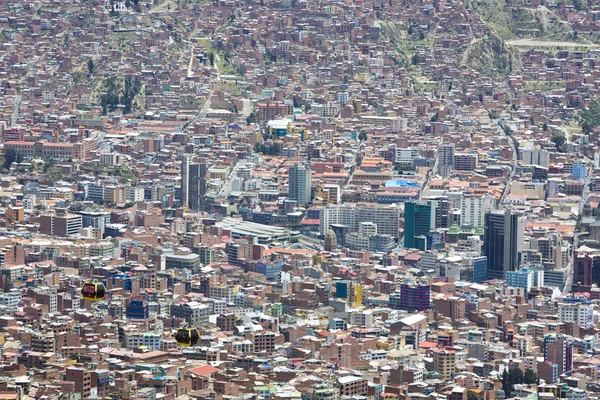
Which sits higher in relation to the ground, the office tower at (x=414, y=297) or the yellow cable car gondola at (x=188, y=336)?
the yellow cable car gondola at (x=188, y=336)

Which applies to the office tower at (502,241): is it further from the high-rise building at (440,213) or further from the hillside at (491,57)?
the hillside at (491,57)

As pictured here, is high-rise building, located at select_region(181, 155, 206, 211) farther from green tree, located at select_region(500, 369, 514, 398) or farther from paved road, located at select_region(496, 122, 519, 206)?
green tree, located at select_region(500, 369, 514, 398)

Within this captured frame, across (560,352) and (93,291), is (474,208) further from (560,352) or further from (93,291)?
(93,291)

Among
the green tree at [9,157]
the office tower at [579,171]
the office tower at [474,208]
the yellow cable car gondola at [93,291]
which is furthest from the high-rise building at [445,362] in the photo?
the green tree at [9,157]

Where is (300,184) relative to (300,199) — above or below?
above

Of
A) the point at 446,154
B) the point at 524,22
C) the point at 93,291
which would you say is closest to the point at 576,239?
the point at 446,154

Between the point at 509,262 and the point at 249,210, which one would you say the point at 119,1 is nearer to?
the point at 249,210

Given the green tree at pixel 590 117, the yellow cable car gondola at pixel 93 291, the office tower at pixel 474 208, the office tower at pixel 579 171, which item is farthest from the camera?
the green tree at pixel 590 117
